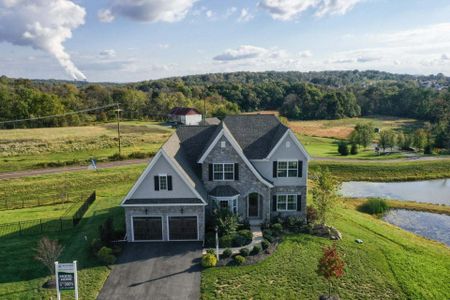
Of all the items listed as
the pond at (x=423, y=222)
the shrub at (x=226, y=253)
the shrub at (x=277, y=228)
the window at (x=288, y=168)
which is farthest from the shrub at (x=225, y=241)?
the pond at (x=423, y=222)

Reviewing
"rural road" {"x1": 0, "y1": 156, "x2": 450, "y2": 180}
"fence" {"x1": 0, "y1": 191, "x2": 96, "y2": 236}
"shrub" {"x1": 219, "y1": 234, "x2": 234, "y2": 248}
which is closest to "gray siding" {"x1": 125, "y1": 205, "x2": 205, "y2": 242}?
"shrub" {"x1": 219, "y1": 234, "x2": 234, "y2": 248}

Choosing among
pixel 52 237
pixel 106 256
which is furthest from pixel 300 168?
pixel 52 237

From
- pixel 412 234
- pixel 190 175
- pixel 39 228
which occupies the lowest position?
pixel 412 234

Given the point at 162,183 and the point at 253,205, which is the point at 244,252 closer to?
the point at 253,205

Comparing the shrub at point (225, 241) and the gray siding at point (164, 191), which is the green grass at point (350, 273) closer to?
the shrub at point (225, 241)

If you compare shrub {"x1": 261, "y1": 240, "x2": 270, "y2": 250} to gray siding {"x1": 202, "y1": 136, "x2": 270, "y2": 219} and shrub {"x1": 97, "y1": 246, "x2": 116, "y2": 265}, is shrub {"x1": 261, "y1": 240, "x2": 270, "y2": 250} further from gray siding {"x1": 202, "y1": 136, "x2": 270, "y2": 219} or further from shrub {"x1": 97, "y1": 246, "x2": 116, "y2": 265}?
shrub {"x1": 97, "y1": 246, "x2": 116, "y2": 265}

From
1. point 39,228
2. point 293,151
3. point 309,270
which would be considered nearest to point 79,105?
point 39,228

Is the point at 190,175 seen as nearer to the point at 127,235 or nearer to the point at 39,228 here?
the point at 127,235
